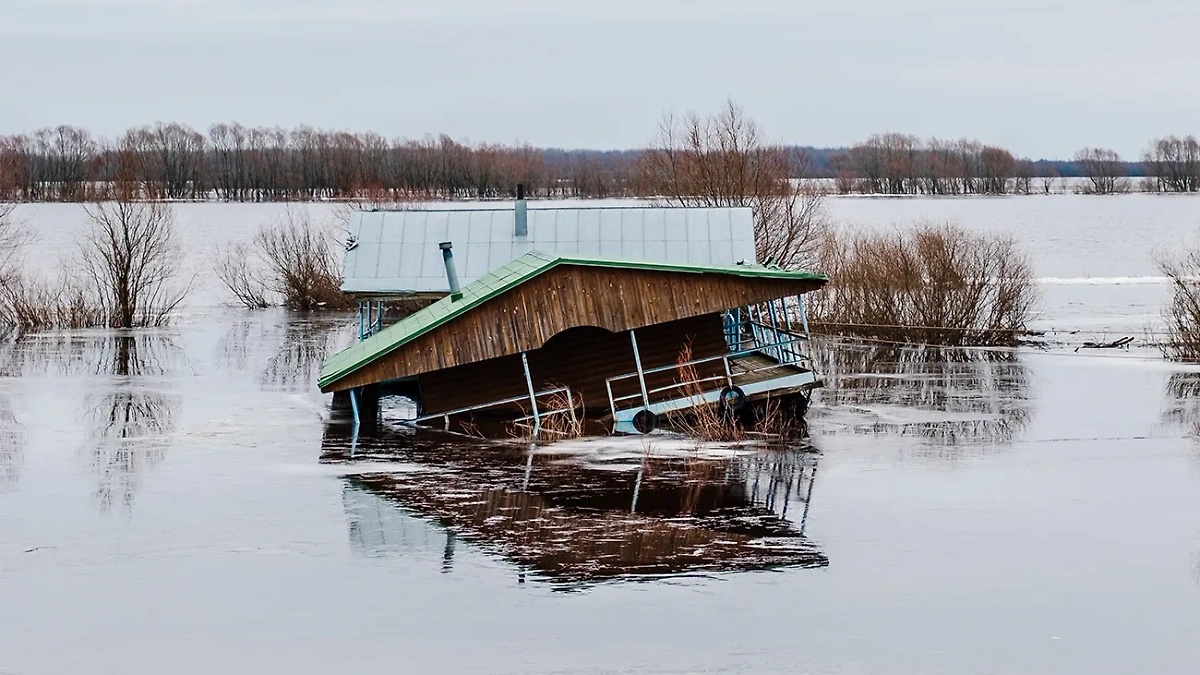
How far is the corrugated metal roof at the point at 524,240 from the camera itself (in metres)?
34.5

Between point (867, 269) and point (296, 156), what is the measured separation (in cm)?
10818

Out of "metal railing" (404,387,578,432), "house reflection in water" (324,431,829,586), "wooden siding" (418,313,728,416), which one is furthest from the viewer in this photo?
"wooden siding" (418,313,728,416)

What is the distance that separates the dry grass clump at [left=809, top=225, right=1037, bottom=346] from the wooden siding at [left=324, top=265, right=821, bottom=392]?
20.9 meters

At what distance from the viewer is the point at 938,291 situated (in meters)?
45.6

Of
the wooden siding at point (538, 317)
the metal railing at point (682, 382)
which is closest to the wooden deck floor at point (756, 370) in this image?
the metal railing at point (682, 382)

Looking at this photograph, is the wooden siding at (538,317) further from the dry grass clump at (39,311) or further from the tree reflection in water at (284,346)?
the dry grass clump at (39,311)

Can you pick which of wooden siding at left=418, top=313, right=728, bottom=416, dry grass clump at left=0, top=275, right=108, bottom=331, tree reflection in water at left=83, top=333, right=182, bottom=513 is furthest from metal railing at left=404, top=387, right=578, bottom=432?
dry grass clump at left=0, top=275, right=108, bottom=331

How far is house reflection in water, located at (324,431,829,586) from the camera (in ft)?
56.3

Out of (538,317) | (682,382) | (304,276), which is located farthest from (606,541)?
(304,276)

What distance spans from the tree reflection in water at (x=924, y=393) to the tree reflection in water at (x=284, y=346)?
13.4m

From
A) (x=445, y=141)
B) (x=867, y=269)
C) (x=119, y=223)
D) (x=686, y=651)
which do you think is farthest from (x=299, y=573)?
(x=445, y=141)

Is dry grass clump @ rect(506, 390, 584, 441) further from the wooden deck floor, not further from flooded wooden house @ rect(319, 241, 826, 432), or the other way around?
the wooden deck floor

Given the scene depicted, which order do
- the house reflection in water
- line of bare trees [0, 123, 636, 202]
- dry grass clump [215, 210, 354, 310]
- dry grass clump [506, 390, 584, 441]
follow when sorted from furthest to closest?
line of bare trees [0, 123, 636, 202]
dry grass clump [215, 210, 354, 310]
dry grass clump [506, 390, 584, 441]
the house reflection in water

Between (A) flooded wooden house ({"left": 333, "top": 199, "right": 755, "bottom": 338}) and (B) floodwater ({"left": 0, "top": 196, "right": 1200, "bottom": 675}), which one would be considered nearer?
(B) floodwater ({"left": 0, "top": 196, "right": 1200, "bottom": 675})
